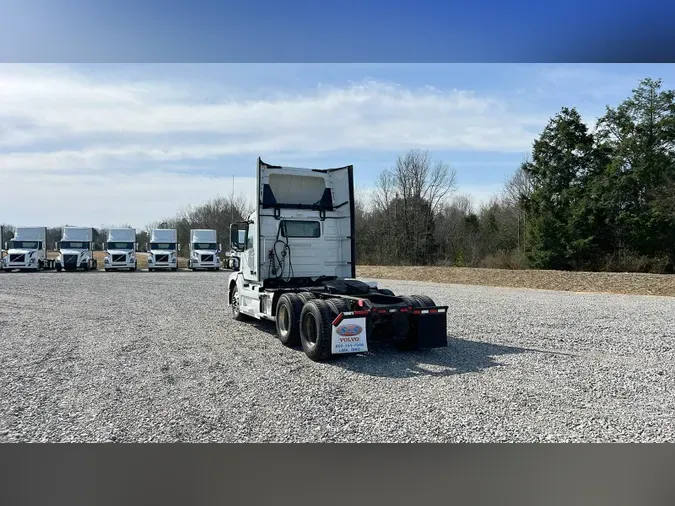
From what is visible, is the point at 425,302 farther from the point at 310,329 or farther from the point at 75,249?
the point at 75,249

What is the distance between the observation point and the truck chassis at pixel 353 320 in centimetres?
789

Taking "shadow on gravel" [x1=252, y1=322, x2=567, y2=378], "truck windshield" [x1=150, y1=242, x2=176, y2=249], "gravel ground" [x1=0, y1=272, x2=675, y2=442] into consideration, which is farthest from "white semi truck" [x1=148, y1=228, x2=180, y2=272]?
"shadow on gravel" [x1=252, y1=322, x2=567, y2=378]

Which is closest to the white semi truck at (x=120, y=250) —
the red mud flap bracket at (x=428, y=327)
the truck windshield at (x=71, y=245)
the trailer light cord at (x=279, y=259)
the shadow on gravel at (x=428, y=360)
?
the truck windshield at (x=71, y=245)

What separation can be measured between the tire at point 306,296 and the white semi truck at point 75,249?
90.4 ft

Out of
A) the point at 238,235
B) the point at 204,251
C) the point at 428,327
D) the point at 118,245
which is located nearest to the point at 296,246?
the point at 238,235

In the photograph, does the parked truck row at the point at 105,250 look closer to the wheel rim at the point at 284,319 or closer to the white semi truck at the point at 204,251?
the white semi truck at the point at 204,251

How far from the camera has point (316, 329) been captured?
8148 millimetres

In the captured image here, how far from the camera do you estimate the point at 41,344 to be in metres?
9.53

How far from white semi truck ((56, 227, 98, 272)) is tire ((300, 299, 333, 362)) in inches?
1108

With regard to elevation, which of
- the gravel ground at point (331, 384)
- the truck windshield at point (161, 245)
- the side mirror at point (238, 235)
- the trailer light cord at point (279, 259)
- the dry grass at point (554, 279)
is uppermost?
the truck windshield at point (161, 245)

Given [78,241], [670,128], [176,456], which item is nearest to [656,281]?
[670,128]

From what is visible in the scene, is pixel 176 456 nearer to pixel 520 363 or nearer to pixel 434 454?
pixel 434 454

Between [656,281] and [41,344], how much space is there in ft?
63.0

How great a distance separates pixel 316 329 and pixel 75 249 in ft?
95.6
